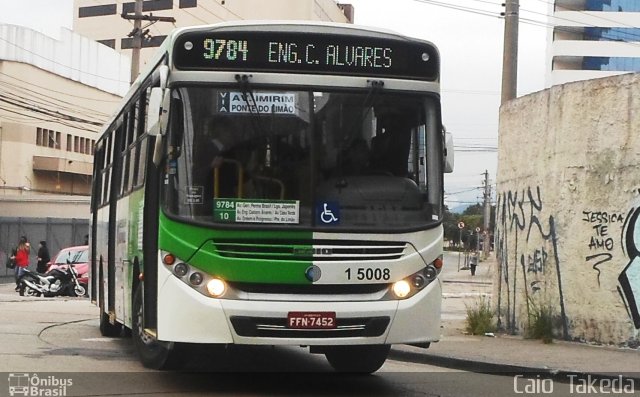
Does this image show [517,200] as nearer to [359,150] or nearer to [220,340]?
[359,150]

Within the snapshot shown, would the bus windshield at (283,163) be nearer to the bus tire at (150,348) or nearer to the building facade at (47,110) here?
the bus tire at (150,348)

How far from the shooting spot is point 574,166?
14.5m

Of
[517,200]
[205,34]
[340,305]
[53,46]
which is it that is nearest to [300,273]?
[340,305]

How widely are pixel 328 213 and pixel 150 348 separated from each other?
2905 millimetres

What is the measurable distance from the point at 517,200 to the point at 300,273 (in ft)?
24.4

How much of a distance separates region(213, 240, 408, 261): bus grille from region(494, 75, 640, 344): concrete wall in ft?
18.1

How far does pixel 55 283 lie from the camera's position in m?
28.7

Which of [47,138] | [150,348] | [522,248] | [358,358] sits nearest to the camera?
[150,348]

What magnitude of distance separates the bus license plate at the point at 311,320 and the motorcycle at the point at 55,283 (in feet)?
67.5

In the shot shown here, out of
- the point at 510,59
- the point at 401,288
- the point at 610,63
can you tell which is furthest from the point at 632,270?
the point at 610,63

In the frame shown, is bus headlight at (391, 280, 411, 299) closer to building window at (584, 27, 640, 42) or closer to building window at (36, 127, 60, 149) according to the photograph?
building window at (36, 127, 60, 149)

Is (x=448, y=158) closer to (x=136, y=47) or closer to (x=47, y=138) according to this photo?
(x=136, y=47)

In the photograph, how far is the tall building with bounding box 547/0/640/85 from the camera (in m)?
87.6

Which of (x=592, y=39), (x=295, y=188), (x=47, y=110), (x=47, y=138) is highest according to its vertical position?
(x=592, y=39)
